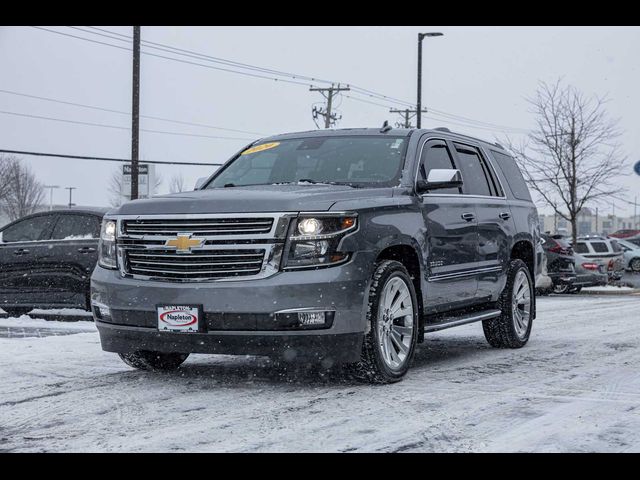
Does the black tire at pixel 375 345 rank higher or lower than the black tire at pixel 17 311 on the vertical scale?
higher

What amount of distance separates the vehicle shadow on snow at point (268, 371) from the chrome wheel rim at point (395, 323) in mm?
301

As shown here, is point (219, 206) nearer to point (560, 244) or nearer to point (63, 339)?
point (63, 339)

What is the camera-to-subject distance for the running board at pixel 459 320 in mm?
7454

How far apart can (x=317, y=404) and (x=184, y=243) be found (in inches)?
55.7

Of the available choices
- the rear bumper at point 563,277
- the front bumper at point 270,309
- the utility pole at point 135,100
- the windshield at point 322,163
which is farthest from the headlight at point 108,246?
the rear bumper at point 563,277

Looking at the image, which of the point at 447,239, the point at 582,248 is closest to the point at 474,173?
the point at 447,239

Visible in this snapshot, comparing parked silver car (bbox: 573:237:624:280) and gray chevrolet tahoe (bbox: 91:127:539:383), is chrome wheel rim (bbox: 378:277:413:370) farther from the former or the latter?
parked silver car (bbox: 573:237:624:280)

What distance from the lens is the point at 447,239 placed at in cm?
784

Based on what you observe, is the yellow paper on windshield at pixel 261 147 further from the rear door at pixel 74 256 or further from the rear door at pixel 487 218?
the rear door at pixel 74 256

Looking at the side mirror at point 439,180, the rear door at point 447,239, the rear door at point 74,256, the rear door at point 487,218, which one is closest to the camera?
the side mirror at point 439,180

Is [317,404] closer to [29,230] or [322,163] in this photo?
[322,163]
